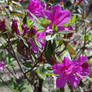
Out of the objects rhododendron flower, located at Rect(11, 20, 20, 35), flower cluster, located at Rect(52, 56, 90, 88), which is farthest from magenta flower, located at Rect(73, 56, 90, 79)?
rhododendron flower, located at Rect(11, 20, 20, 35)

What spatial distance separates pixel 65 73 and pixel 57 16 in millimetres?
326

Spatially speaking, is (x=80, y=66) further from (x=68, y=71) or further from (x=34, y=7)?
(x=34, y=7)

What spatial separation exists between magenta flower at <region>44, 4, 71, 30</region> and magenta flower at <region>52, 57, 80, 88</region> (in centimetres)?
20

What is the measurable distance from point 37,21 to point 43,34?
0.10 meters

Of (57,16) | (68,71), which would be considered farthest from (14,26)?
(68,71)

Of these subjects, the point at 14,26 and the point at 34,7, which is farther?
the point at 34,7

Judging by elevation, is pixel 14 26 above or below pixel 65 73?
above

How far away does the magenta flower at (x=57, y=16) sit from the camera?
95cm

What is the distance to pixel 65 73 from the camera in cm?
104

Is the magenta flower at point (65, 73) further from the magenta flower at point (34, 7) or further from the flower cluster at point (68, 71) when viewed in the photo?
the magenta flower at point (34, 7)

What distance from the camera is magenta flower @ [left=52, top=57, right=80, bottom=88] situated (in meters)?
1.02

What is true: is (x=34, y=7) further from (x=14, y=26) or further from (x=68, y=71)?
(x=68, y=71)

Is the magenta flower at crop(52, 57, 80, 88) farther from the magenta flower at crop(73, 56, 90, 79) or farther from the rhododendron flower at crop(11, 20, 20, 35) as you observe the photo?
the rhododendron flower at crop(11, 20, 20, 35)

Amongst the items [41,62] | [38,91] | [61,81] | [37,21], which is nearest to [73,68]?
[61,81]
